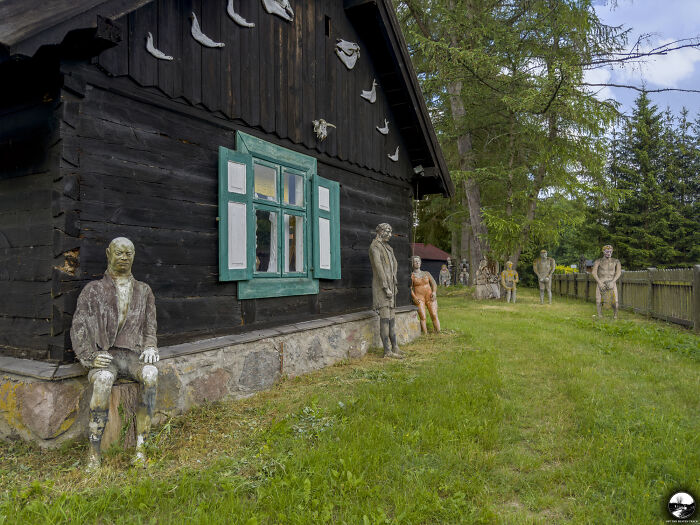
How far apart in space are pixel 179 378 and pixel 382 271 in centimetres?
368

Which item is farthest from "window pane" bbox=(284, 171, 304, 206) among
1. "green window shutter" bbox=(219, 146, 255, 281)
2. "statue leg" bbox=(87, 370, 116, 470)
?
"statue leg" bbox=(87, 370, 116, 470)

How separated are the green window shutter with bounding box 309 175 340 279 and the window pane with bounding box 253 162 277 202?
2.36 ft

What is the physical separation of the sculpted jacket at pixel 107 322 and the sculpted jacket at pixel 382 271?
4.02m

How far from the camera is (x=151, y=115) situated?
14.8 ft

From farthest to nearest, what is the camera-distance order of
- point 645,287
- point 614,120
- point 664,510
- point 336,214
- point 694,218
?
point 694,218 → point 614,120 → point 645,287 → point 336,214 → point 664,510

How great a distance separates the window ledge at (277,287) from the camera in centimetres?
546

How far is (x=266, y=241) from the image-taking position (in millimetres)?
5996

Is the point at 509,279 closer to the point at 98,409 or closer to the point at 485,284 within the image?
the point at 485,284

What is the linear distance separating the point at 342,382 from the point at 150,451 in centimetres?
262

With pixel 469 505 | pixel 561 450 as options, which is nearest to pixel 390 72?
pixel 561 450

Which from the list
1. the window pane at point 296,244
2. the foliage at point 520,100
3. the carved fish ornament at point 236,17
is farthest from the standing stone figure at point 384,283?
the foliage at point 520,100

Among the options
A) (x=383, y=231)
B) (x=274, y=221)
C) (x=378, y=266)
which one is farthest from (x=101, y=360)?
(x=383, y=231)

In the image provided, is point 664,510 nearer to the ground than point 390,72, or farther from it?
nearer to the ground

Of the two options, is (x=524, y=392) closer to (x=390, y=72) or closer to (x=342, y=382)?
(x=342, y=382)
